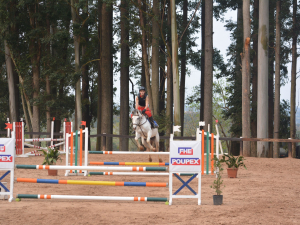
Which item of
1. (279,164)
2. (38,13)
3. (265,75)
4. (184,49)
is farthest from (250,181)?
(38,13)

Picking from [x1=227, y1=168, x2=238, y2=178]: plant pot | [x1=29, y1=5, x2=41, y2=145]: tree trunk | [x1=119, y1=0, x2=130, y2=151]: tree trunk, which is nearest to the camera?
[x1=227, y1=168, x2=238, y2=178]: plant pot

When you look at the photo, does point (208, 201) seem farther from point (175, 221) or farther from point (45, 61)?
point (45, 61)

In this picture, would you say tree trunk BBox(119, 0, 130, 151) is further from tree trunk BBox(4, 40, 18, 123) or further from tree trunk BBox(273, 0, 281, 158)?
tree trunk BBox(273, 0, 281, 158)

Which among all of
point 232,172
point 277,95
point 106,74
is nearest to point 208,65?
point 106,74

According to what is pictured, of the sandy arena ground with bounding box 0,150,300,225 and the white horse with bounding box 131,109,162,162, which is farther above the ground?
the white horse with bounding box 131,109,162,162

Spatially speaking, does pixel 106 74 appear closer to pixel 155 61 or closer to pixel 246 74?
pixel 155 61

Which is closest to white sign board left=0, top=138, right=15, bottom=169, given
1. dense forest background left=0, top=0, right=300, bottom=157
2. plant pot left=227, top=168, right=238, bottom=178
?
plant pot left=227, top=168, right=238, bottom=178

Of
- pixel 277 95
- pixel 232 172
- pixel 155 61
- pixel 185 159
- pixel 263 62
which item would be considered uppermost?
pixel 155 61

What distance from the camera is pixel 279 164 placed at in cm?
1515

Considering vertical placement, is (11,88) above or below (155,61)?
below

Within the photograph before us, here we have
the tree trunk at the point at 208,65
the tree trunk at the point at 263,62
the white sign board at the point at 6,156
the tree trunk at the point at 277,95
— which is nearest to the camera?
the white sign board at the point at 6,156

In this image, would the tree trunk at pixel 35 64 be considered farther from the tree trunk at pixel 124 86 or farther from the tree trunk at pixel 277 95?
the tree trunk at pixel 277 95

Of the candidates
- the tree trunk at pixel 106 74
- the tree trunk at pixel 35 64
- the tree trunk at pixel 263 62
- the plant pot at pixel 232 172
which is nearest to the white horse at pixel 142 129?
the plant pot at pixel 232 172

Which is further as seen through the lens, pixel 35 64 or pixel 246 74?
pixel 35 64
